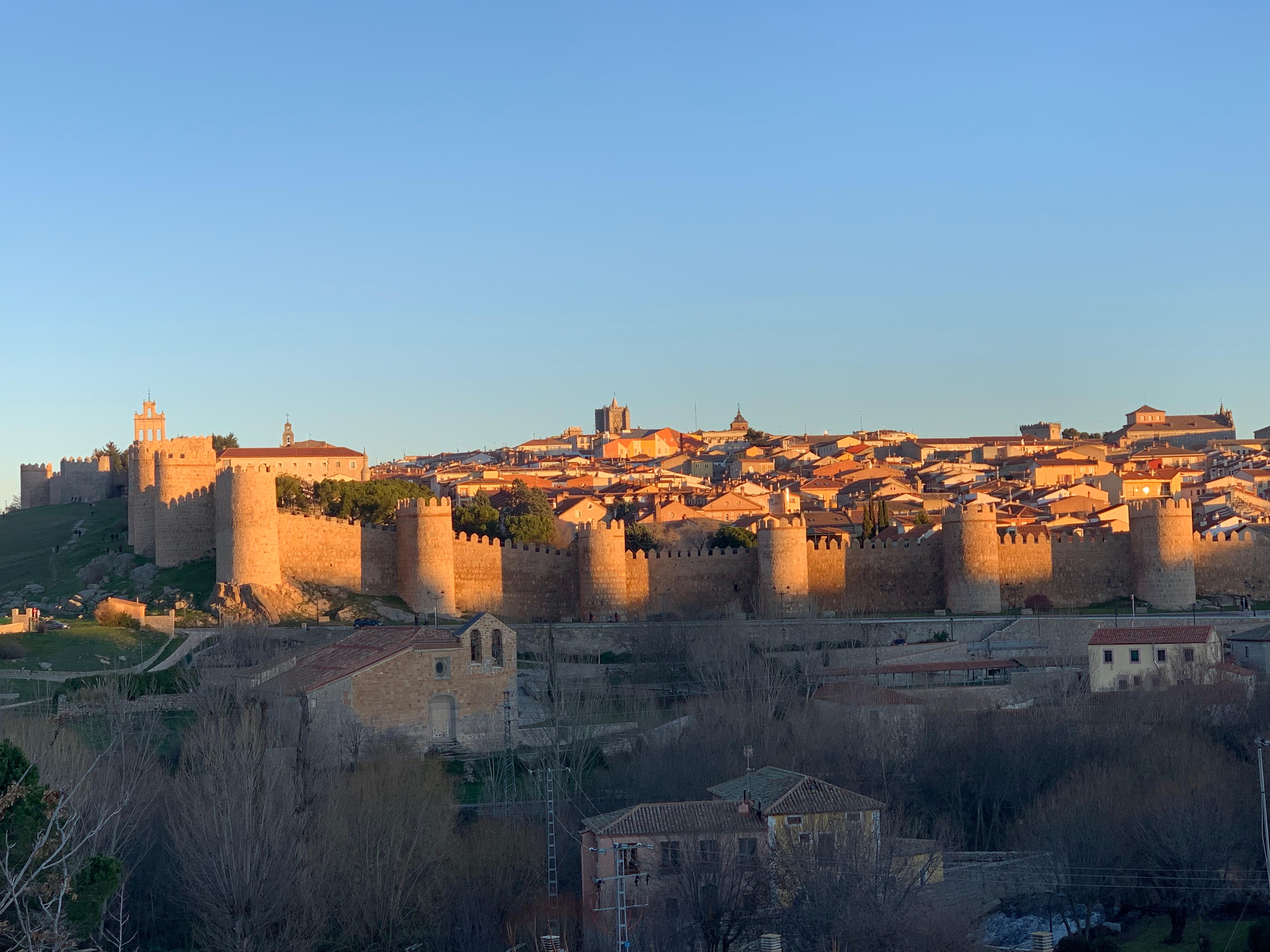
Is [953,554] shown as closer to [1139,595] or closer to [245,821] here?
[1139,595]

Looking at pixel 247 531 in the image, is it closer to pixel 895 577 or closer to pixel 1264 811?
pixel 895 577

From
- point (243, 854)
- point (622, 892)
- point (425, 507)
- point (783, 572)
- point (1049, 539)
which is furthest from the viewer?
point (1049, 539)

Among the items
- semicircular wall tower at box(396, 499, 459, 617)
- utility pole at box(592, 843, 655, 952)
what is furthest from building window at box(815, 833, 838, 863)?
semicircular wall tower at box(396, 499, 459, 617)

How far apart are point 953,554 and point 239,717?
21366 mm

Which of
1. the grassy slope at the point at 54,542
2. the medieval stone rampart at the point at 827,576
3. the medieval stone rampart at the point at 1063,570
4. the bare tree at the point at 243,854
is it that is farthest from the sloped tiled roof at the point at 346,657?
the medieval stone rampart at the point at 1063,570

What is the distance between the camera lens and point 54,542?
52625 mm

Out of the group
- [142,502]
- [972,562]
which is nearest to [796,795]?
[972,562]

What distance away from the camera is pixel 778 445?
344 feet

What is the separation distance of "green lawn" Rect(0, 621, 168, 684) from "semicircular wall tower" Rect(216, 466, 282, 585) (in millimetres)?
2998

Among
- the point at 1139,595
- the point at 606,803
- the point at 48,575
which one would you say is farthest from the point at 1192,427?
the point at 606,803

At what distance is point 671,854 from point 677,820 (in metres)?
0.66

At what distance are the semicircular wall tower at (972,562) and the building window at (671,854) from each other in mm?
21931

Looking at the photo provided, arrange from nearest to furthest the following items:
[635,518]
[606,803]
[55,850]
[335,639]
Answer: [55,850] → [606,803] → [335,639] → [635,518]

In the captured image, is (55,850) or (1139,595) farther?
(1139,595)
